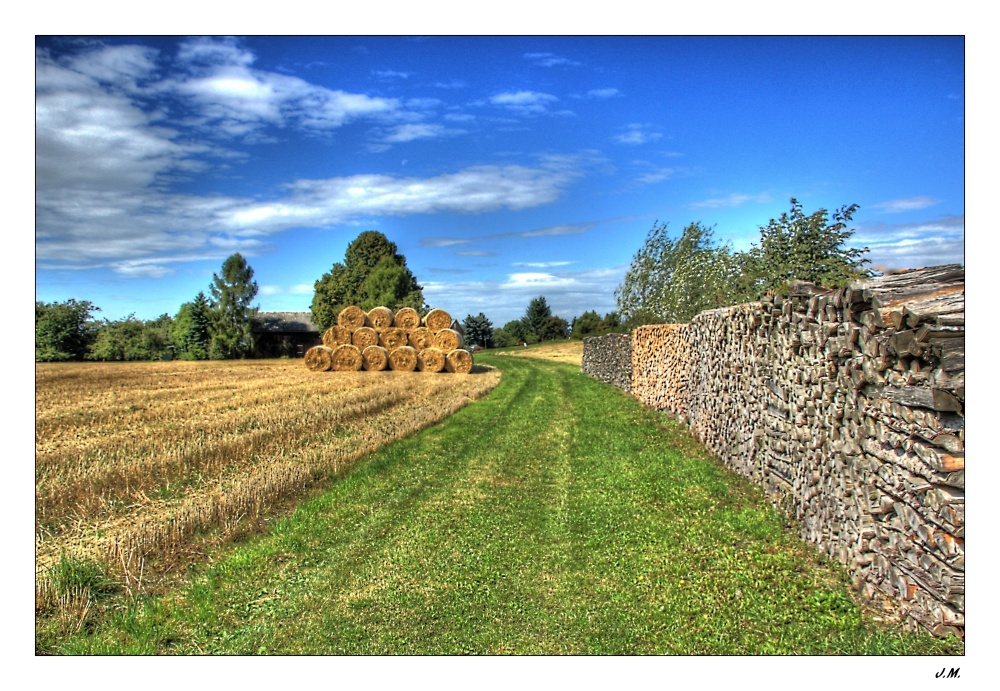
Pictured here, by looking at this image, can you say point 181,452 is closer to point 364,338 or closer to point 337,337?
point 364,338

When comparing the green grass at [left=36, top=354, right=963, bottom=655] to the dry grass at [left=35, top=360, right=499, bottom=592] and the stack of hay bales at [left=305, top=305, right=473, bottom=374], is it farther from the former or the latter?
the stack of hay bales at [left=305, top=305, right=473, bottom=374]

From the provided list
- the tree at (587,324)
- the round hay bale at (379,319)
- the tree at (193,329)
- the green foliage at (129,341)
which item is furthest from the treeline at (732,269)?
the tree at (587,324)

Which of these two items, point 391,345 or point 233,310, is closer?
point 391,345

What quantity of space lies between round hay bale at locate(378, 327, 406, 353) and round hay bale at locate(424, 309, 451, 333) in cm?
145

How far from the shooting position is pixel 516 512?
656cm

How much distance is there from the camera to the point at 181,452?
8.52 metres

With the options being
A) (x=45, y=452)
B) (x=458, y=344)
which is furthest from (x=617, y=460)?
(x=458, y=344)

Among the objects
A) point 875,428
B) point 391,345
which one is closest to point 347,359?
point 391,345

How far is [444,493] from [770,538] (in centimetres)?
375

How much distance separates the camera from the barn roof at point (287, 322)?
182 feet

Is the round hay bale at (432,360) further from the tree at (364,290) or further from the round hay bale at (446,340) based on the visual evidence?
the tree at (364,290)

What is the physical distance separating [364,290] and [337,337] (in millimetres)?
27937

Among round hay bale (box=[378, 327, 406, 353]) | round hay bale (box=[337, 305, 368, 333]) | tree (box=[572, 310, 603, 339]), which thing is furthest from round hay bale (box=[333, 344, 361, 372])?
tree (box=[572, 310, 603, 339])

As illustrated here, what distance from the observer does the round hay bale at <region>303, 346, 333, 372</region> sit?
26.4m
